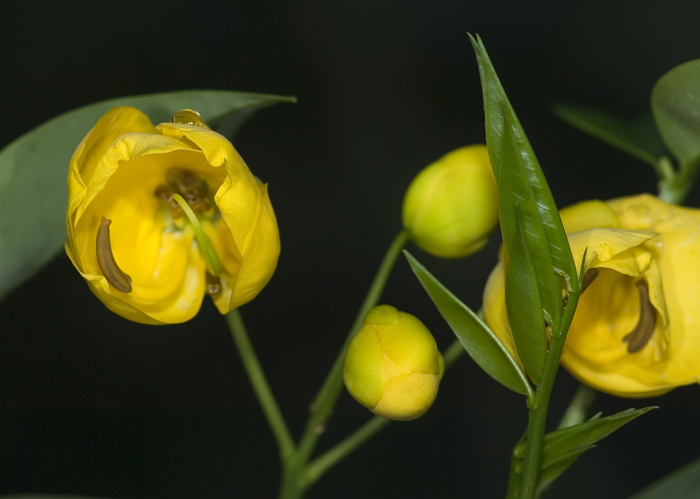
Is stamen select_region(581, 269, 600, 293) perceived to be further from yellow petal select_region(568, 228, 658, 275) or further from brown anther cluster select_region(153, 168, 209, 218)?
brown anther cluster select_region(153, 168, 209, 218)

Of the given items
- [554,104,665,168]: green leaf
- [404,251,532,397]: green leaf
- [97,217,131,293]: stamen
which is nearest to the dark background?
[554,104,665,168]: green leaf

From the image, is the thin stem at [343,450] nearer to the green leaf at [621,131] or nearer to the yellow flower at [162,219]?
the yellow flower at [162,219]

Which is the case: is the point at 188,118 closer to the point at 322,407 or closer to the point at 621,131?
the point at 322,407

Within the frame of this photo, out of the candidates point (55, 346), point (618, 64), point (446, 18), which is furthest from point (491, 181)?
point (55, 346)

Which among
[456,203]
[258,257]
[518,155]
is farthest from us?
[456,203]

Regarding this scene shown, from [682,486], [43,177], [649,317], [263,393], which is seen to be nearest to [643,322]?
[649,317]

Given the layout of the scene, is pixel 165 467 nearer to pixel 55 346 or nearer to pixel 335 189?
pixel 55 346
